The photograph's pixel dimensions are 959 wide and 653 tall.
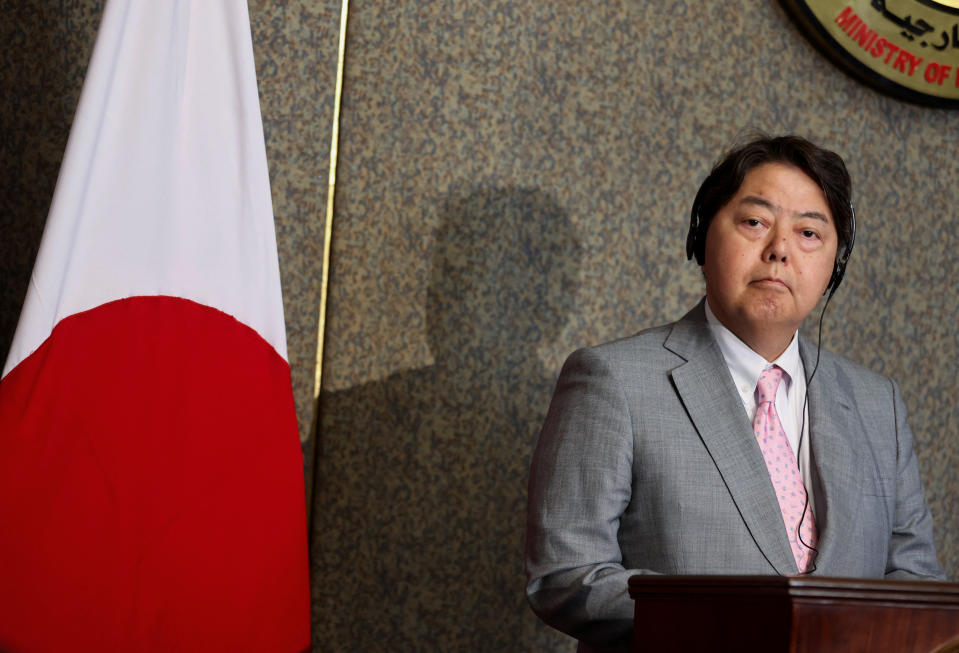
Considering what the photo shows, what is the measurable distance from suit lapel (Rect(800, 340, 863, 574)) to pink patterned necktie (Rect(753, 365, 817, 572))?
0.02m

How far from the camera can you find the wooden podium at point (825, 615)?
902 millimetres

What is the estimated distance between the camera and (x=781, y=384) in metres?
1.76

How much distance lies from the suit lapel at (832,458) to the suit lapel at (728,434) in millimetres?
93

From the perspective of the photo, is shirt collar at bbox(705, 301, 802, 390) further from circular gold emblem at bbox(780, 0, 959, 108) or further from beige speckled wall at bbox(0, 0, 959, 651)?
circular gold emblem at bbox(780, 0, 959, 108)

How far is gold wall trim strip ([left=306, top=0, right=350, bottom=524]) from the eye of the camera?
2.05 meters

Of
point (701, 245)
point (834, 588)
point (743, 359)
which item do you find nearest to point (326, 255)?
point (701, 245)

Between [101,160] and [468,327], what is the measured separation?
2.67 feet

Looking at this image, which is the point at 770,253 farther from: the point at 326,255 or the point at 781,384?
the point at 326,255

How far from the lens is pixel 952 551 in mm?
2303

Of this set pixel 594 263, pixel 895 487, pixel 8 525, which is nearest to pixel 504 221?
pixel 594 263

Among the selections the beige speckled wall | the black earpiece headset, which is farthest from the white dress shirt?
the beige speckled wall

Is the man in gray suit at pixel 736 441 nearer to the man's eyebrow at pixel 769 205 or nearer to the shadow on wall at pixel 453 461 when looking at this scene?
the man's eyebrow at pixel 769 205

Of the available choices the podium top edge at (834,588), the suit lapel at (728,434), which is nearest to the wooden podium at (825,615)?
the podium top edge at (834,588)

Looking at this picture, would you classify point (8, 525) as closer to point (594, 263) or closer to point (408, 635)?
point (408, 635)
